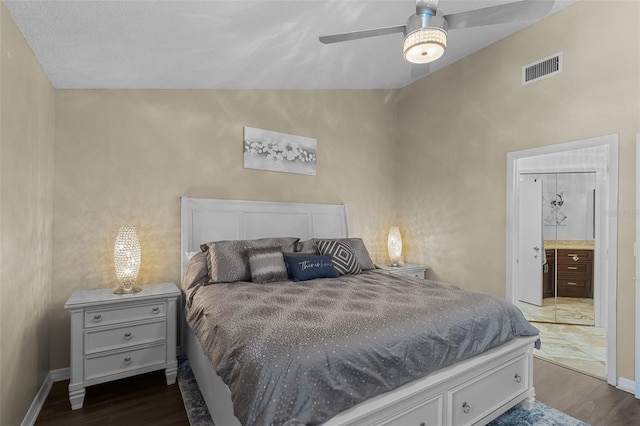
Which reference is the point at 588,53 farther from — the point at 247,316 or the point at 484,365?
the point at 247,316

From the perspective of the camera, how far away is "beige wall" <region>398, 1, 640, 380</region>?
260 centimetres

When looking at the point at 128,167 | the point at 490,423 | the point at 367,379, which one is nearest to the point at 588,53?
the point at 490,423

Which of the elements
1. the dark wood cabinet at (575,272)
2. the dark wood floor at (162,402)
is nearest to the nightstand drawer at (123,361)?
the dark wood floor at (162,402)

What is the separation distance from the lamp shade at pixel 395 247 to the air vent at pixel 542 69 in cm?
219

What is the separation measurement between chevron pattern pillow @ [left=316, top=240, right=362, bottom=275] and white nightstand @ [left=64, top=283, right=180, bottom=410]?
1.36 meters

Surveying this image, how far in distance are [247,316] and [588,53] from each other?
350 cm

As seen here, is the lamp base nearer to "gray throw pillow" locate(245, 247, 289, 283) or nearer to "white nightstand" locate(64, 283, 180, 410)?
"white nightstand" locate(64, 283, 180, 410)

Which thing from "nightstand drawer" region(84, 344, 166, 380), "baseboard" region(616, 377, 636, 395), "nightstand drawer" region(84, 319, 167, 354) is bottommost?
"baseboard" region(616, 377, 636, 395)

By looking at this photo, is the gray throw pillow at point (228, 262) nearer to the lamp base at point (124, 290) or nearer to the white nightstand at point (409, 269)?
the lamp base at point (124, 290)

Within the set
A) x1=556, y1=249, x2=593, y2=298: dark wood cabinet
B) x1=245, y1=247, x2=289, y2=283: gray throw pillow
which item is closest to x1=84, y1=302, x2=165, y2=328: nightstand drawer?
x1=245, y1=247, x2=289, y2=283: gray throw pillow

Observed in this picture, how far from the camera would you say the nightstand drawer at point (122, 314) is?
235 centimetres

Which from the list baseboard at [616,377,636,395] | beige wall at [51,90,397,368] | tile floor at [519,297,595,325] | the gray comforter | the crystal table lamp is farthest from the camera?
tile floor at [519,297,595,325]

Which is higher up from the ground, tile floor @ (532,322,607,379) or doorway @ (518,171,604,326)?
doorway @ (518,171,604,326)

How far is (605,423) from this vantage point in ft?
7.05
